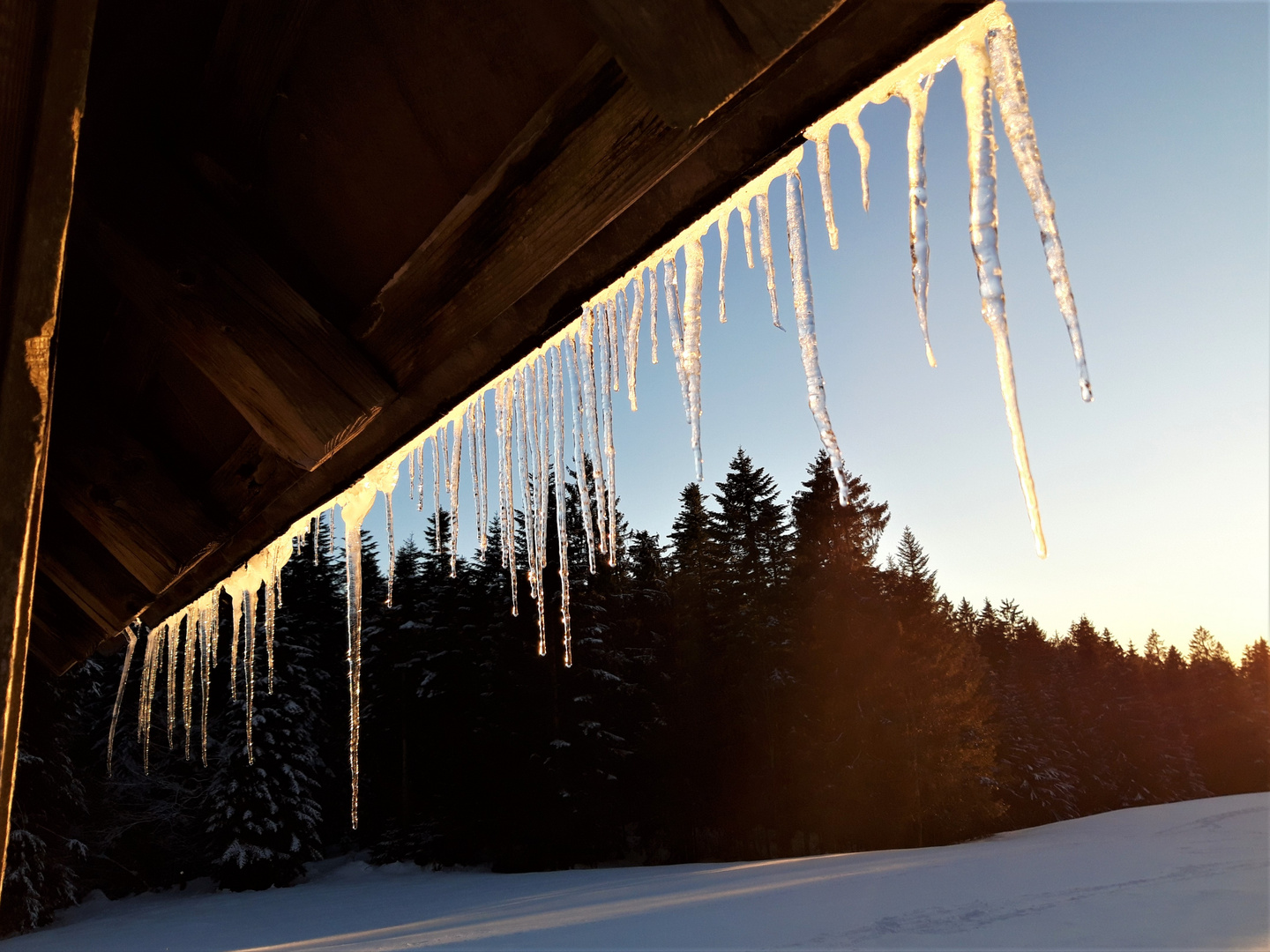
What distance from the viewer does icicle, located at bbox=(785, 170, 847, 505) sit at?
2.09 m

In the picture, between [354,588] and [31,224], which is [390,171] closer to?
[31,224]

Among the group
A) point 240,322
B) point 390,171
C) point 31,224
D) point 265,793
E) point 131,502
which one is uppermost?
point 390,171

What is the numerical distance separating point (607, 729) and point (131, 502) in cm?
2143

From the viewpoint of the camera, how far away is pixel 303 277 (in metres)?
1.65

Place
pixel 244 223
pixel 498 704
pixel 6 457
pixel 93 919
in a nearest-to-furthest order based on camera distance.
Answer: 1. pixel 6 457
2. pixel 244 223
3. pixel 93 919
4. pixel 498 704

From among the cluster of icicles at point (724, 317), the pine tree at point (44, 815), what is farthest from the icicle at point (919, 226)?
the pine tree at point (44, 815)

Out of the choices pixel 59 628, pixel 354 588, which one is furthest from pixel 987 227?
pixel 59 628

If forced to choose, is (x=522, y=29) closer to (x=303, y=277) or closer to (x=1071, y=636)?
(x=303, y=277)

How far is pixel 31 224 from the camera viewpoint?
0.76m

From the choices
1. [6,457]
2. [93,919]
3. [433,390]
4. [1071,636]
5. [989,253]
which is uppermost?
[1071,636]

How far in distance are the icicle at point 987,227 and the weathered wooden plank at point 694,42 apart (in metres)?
0.42

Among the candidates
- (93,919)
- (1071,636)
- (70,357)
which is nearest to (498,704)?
(93,919)

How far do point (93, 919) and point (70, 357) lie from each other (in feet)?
78.7

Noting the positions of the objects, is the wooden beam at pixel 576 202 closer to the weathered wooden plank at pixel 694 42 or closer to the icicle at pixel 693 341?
the weathered wooden plank at pixel 694 42
